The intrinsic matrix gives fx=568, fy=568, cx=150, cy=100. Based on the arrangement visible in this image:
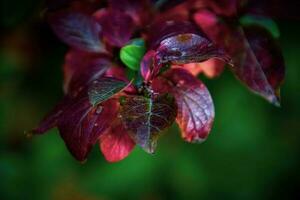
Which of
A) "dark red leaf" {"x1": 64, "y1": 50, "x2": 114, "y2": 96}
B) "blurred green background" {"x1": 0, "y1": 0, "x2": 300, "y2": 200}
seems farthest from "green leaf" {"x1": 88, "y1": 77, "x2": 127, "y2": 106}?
"blurred green background" {"x1": 0, "y1": 0, "x2": 300, "y2": 200}

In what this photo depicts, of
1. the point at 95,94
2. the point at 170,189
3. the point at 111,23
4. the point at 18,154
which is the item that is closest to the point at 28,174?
the point at 18,154

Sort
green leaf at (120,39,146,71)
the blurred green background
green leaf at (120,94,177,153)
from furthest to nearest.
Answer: the blurred green background, green leaf at (120,39,146,71), green leaf at (120,94,177,153)

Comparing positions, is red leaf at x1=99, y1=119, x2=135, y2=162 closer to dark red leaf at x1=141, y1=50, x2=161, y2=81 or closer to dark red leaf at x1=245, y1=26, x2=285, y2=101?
dark red leaf at x1=141, y1=50, x2=161, y2=81

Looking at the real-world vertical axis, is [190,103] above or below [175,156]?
above

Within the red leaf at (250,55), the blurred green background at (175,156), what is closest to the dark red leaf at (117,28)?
the red leaf at (250,55)

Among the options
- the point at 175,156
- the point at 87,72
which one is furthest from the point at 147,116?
the point at 175,156

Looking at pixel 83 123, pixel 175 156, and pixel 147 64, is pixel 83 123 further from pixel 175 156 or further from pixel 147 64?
pixel 175 156
